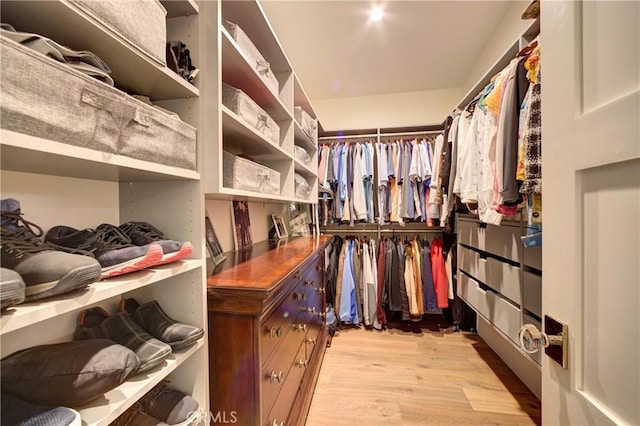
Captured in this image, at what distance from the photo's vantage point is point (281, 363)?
0.96 metres

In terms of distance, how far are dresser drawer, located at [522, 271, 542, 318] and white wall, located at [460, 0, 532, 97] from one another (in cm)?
126

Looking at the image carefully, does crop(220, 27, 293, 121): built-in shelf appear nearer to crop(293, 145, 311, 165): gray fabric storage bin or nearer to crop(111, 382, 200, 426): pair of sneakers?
crop(293, 145, 311, 165): gray fabric storage bin

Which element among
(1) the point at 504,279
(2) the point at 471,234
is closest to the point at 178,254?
(1) the point at 504,279

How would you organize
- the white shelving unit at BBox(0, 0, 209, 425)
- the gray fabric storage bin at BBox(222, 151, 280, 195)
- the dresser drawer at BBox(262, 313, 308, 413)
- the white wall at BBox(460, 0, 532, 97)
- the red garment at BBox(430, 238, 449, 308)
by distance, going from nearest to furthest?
the white shelving unit at BBox(0, 0, 209, 425), the dresser drawer at BBox(262, 313, 308, 413), the gray fabric storage bin at BBox(222, 151, 280, 195), the white wall at BBox(460, 0, 532, 97), the red garment at BBox(430, 238, 449, 308)

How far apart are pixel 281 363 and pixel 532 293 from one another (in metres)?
1.20

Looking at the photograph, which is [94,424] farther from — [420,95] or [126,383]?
[420,95]

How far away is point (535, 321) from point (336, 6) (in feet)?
6.96

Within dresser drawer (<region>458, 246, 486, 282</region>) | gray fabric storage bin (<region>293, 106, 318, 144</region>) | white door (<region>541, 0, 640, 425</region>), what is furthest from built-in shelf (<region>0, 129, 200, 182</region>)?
dresser drawer (<region>458, 246, 486, 282</region>)

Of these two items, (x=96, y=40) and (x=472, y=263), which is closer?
(x=96, y=40)

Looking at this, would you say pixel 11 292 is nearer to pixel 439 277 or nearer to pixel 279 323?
pixel 279 323

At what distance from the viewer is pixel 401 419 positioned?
1362 mm

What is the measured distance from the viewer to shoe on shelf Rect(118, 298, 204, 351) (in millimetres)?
678

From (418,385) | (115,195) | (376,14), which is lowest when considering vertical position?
(418,385)

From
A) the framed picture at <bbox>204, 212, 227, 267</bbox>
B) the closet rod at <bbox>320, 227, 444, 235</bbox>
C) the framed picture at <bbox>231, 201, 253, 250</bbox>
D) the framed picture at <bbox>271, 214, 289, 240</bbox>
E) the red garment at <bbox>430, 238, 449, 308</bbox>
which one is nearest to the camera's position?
the framed picture at <bbox>204, 212, 227, 267</bbox>
